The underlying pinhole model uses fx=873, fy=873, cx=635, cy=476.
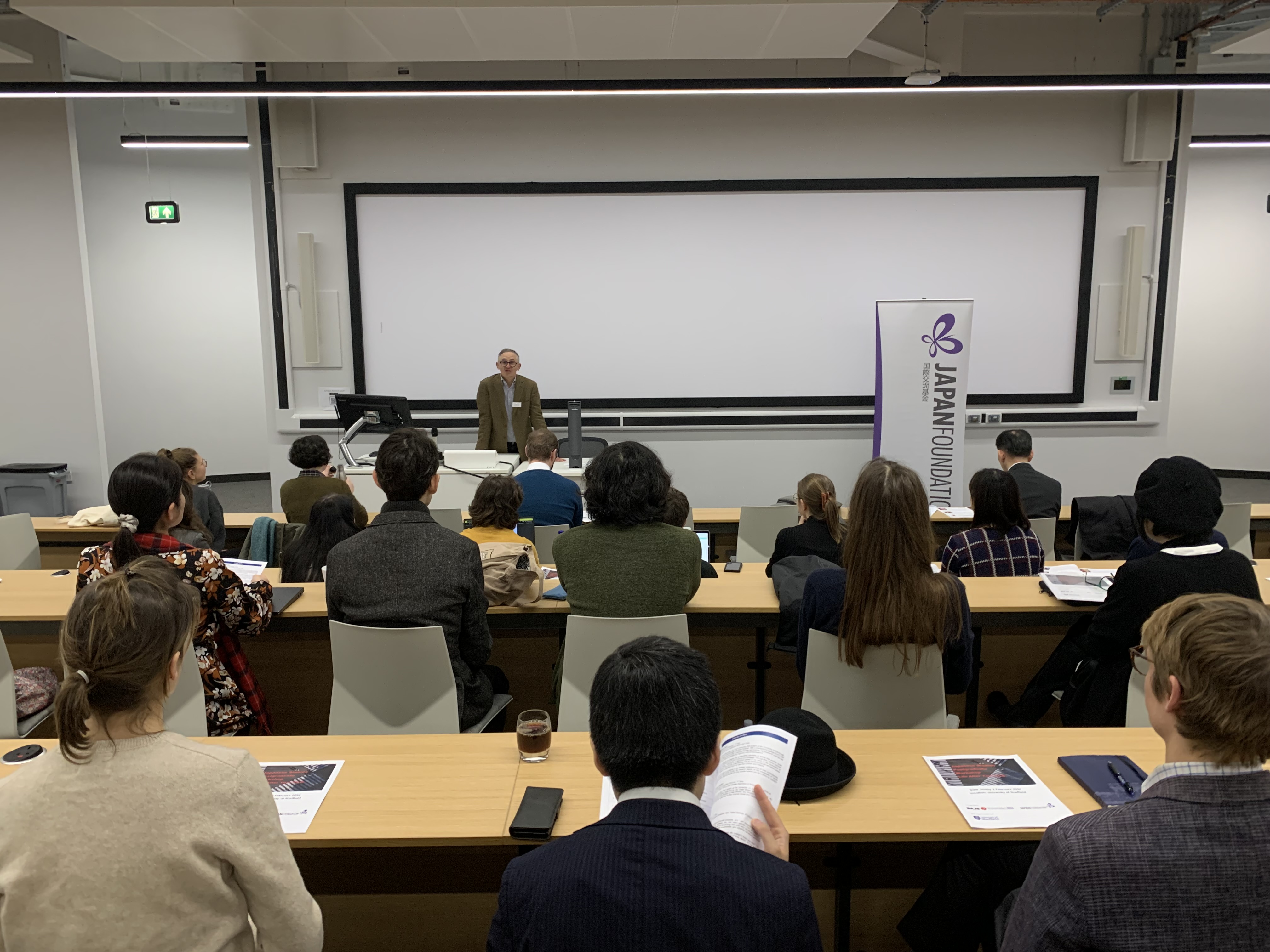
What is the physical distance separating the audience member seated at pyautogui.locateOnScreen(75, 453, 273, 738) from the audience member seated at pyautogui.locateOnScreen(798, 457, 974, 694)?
1.71 m

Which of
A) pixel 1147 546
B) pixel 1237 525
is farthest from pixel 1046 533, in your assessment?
pixel 1147 546

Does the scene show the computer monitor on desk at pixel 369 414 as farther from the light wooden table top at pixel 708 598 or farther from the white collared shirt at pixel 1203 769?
the white collared shirt at pixel 1203 769

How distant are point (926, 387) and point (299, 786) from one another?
6306 mm

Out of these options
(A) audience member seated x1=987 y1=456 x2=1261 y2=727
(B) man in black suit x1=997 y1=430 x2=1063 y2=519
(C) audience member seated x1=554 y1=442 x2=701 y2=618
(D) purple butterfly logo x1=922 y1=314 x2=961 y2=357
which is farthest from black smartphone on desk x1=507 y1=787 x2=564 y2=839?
(D) purple butterfly logo x1=922 y1=314 x2=961 y2=357

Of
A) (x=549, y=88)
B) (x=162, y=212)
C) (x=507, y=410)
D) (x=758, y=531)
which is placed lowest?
(x=758, y=531)

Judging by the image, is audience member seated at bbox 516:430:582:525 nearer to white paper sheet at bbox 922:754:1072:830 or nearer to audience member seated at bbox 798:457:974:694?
audience member seated at bbox 798:457:974:694

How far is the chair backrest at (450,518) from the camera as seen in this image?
469 centimetres

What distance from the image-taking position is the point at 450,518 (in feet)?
15.5

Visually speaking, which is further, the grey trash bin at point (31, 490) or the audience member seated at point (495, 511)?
the grey trash bin at point (31, 490)

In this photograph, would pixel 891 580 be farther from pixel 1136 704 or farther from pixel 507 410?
pixel 507 410

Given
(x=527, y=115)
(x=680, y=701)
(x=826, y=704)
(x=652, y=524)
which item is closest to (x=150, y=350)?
(x=527, y=115)

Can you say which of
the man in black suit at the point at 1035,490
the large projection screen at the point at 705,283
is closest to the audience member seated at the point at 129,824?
the man in black suit at the point at 1035,490

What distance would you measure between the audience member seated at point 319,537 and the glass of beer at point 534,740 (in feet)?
5.72

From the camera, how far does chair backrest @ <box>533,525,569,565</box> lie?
13.7 feet
